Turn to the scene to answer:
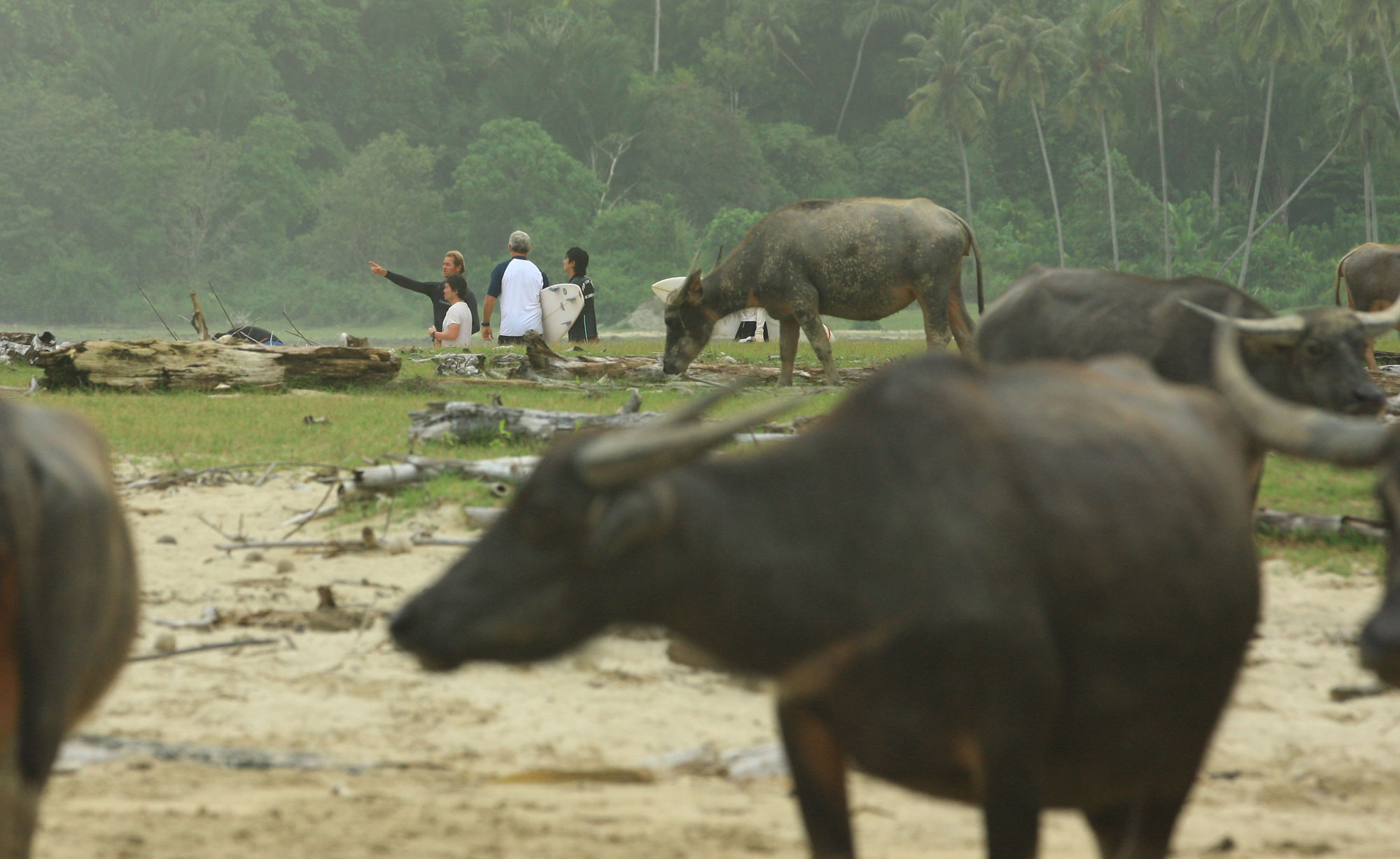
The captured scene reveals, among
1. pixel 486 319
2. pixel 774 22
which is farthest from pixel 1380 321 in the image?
pixel 774 22

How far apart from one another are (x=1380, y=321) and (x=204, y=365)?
1059 cm

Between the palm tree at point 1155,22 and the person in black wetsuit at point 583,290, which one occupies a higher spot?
the palm tree at point 1155,22

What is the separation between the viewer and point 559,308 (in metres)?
18.5

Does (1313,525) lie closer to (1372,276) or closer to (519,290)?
(1372,276)

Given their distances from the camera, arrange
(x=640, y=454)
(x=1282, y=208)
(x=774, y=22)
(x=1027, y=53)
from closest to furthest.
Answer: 1. (x=640, y=454)
2. (x=1282, y=208)
3. (x=1027, y=53)
4. (x=774, y=22)

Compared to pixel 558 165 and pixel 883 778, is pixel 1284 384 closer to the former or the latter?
pixel 883 778

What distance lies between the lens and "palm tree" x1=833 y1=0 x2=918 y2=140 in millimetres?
66812

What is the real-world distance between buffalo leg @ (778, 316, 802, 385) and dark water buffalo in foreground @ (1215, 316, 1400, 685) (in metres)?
11.5

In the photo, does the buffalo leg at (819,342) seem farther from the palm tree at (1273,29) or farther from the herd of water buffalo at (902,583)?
the palm tree at (1273,29)

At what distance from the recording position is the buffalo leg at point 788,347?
15414mm

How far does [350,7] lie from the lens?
234 feet

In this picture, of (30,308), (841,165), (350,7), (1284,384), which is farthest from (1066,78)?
(1284,384)

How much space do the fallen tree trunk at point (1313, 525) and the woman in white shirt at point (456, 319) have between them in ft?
36.8

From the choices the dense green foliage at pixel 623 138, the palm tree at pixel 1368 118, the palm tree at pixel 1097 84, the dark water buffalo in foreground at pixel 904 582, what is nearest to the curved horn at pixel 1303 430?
the dark water buffalo in foreground at pixel 904 582
